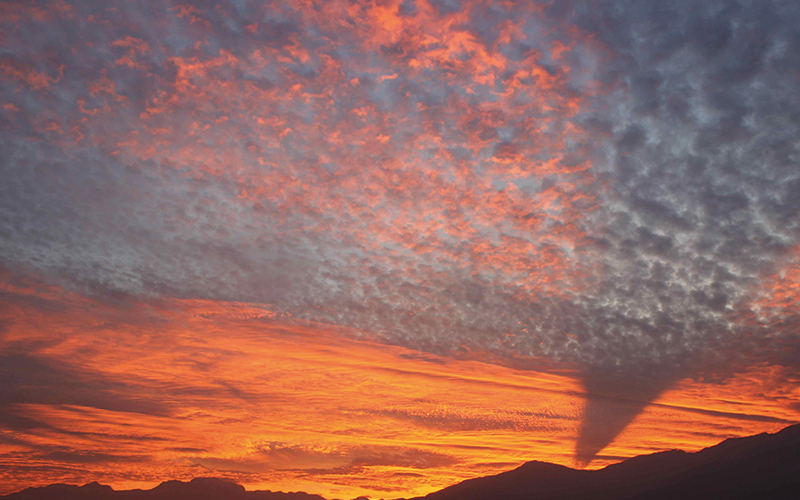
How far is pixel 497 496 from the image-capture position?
650ft

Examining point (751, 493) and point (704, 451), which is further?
point (704, 451)

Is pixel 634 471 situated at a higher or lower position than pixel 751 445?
lower

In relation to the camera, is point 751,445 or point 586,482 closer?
point 751,445

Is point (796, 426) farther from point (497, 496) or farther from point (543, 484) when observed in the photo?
point (497, 496)

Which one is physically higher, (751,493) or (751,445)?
(751,445)

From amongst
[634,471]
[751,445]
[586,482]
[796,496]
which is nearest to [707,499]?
[796,496]

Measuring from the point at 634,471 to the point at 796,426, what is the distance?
2292 inches

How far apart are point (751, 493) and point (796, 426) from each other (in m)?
48.4

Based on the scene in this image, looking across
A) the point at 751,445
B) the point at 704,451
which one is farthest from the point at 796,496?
the point at 704,451

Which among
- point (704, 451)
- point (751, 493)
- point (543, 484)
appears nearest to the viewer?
point (751, 493)

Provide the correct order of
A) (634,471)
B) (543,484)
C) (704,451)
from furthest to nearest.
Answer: (543,484), (634,471), (704,451)

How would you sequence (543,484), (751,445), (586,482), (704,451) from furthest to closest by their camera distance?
(543,484) → (586,482) → (704,451) → (751,445)

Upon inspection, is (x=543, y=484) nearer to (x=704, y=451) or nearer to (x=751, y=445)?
(x=704, y=451)

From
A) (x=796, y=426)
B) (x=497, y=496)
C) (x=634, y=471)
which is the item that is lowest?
(x=497, y=496)
